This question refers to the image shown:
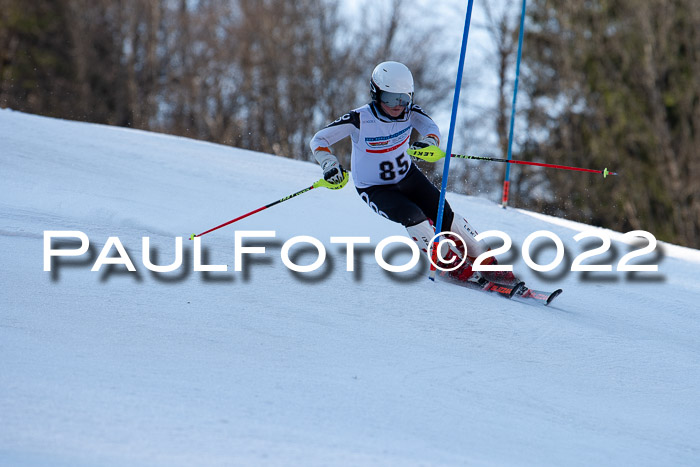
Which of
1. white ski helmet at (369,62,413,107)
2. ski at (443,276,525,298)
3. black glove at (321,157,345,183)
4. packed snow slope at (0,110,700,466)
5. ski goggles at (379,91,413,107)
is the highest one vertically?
white ski helmet at (369,62,413,107)

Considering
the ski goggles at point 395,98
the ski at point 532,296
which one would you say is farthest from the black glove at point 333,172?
the ski at point 532,296

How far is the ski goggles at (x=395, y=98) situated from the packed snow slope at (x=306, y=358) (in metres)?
1.03

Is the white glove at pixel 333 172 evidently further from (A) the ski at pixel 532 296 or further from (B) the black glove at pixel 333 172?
(A) the ski at pixel 532 296

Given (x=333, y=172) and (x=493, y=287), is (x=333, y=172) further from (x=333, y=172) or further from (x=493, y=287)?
(x=493, y=287)

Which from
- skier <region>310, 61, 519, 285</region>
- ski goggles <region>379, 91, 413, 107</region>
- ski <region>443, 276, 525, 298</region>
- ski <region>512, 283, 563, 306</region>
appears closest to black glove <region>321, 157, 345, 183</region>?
skier <region>310, 61, 519, 285</region>

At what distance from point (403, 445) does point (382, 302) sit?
1805 mm

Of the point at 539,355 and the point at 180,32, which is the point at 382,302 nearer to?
the point at 539,355

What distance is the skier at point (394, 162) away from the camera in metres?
4.74

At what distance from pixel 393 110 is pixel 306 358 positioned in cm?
200

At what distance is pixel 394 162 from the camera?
4.99 m

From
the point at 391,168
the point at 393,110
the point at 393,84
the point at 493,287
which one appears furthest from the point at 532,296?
the point at 393,84

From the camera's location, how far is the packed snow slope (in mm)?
2473

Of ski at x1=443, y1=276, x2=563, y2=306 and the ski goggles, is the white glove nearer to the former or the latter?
the ski goggles

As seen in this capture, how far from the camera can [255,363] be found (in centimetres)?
313
